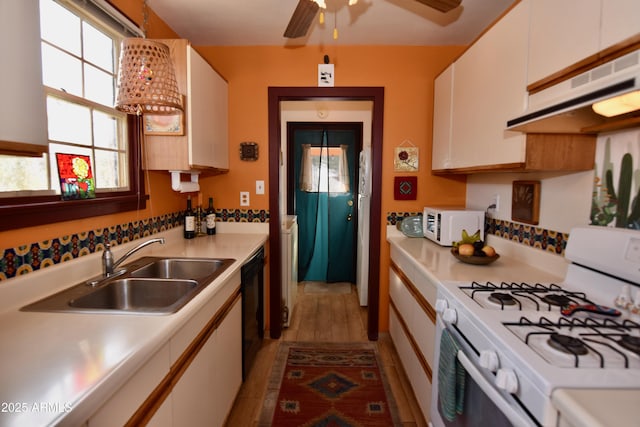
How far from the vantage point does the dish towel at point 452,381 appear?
113cm

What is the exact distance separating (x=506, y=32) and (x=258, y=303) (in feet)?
7.25

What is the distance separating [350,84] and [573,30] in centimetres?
161

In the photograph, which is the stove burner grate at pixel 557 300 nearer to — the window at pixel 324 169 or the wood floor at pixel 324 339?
the wood floor at pixel 324 339

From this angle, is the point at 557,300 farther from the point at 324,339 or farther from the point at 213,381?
the point at 324,339

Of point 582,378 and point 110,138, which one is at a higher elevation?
point 110,138

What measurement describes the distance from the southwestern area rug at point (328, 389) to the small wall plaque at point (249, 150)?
1572mm

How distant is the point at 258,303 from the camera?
7.72 feet

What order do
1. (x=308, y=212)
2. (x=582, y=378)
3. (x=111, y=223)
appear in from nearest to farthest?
(x=582, y=378), (x=111, y=223), (x=308, y=212)

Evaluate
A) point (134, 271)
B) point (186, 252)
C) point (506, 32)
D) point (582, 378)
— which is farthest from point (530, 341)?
point (186, 252)

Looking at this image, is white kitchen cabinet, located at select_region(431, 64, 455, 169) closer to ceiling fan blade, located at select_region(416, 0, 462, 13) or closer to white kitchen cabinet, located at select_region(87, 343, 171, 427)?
ceiling fan blade, located at select_region(416, 0, 462, 13)

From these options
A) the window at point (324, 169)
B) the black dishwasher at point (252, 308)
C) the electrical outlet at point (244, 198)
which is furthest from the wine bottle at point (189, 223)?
the window at point (324, 169)

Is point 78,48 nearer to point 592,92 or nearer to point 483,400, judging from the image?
point 592,92

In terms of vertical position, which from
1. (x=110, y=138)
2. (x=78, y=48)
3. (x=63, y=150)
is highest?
(x=78, y=48)

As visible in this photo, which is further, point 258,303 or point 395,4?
point 258,303
